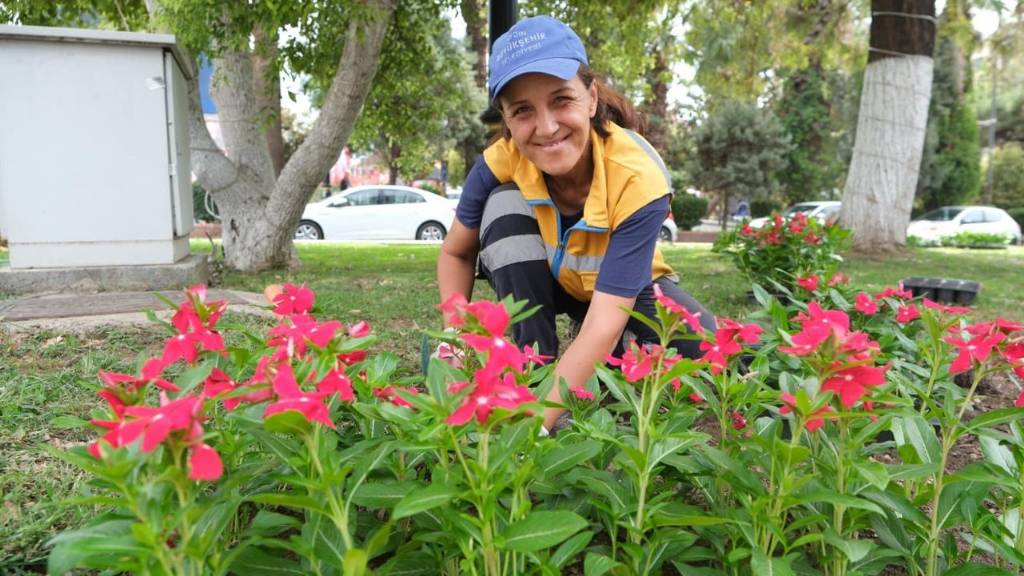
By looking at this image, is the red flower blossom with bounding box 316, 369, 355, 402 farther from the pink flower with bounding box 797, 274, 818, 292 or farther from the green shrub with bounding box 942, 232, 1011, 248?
the green shrub with bounding box 942, 232, 1011, 248

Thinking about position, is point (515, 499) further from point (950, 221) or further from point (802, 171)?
point (802, 171)

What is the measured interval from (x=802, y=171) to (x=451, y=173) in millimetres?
15167

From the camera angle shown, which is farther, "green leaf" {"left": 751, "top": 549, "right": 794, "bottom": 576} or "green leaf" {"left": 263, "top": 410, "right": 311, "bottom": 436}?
"green leaf" {"left": 751, "top": 549, "right": 794, "bottom": 576}

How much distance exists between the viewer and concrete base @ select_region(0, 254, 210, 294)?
4.64 m

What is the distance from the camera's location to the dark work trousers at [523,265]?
2.62 meters

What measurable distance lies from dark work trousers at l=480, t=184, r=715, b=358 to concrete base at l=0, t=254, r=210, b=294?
3.02 metres

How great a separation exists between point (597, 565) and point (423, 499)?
37 cm

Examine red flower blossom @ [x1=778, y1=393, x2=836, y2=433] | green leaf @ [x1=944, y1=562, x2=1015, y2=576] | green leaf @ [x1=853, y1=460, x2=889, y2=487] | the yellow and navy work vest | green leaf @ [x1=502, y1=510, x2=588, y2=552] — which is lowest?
green leaf @ [x1=944, y1=562, x2=1015, y2=576]

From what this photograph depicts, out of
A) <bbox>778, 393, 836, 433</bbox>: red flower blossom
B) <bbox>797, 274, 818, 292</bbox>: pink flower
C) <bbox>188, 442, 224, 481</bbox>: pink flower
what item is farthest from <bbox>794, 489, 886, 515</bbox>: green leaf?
<bbox>797, 274, 818, 292</bbox>: pink flower

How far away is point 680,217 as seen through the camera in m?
22.4

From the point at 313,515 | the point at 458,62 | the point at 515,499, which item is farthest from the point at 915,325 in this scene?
the point at 458,62

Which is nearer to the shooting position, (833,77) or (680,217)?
(680,217)

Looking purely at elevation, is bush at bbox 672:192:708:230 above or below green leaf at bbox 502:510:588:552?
above

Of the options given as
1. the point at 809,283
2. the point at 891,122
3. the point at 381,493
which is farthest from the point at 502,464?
the point at 891,122
